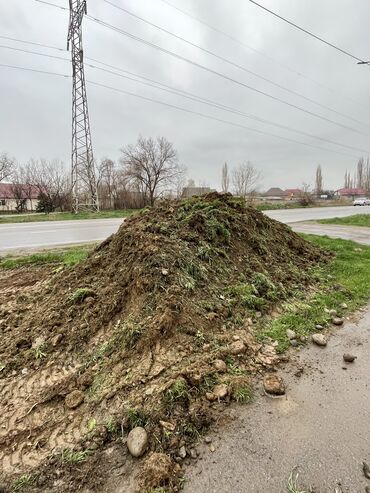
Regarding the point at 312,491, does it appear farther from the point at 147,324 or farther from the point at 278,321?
the point at 278,321

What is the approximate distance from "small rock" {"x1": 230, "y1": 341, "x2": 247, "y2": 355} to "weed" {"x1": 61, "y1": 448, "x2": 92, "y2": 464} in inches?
55.8

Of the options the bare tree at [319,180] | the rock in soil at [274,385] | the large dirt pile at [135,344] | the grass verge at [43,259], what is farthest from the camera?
the bare tree at [319,180]

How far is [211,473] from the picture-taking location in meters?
1.60

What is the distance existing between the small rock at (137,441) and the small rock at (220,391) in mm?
608

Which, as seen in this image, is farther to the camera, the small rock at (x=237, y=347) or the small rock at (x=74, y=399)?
the small rock at (x=237, y=347)

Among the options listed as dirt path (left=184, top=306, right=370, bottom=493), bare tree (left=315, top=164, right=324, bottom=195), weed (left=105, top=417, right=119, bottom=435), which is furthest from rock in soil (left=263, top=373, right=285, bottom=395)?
bare tree (left=315, top=164, right=324, bottom=195)

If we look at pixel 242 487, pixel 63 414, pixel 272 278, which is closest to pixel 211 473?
pixel 242 487

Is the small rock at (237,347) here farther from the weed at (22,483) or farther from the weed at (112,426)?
the weed at (22,483)

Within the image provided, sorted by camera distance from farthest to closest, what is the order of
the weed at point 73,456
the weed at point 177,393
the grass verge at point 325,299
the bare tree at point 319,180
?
the bare tree at point 319,180 < the grass verge at point 325,299 < the weed at point 177,393 < the weed at point 73,456

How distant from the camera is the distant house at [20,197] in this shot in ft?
119

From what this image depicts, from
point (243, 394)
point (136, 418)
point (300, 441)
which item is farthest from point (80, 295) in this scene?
point (300, 441)

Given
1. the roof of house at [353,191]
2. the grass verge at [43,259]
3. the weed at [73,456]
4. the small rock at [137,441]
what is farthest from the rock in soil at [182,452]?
the roof of house at [353,191]

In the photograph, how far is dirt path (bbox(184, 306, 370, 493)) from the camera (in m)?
1.54

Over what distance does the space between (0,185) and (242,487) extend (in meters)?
57.9
